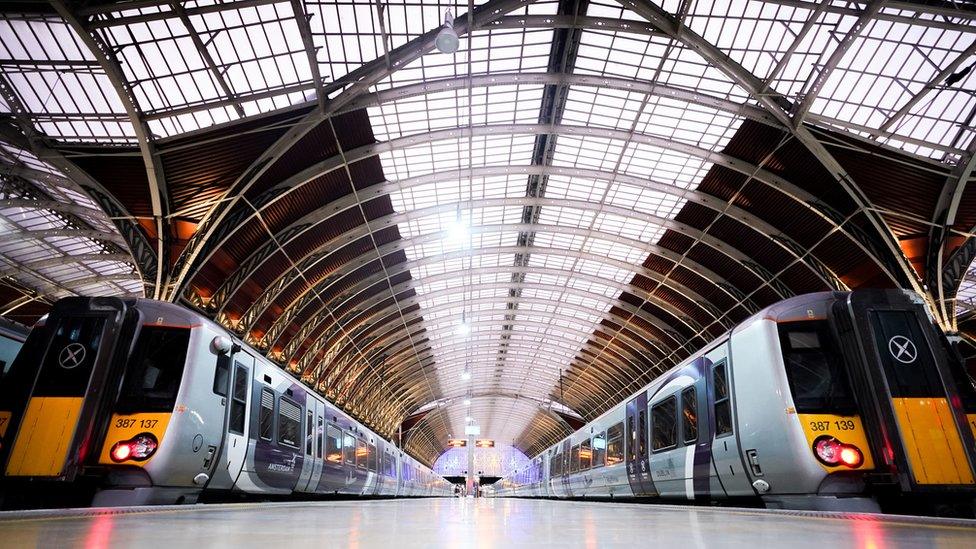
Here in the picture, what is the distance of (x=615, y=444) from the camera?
18.3 metres

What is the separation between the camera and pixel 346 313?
4031 centimetres

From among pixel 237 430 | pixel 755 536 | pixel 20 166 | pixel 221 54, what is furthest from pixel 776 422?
pixel 20 166

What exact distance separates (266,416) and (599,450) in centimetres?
1199

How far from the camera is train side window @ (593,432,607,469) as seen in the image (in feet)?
64.4

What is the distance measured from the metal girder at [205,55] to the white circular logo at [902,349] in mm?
19173

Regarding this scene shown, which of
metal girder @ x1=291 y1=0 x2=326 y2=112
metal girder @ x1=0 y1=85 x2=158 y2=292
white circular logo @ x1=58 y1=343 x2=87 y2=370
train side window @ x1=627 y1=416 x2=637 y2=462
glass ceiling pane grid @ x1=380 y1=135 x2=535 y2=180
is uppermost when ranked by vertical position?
glass ceiling pane grid @ x1=380 y1=135 x2=535 y2=180

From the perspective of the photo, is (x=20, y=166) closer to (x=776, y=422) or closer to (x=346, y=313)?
(x=346, y=313)

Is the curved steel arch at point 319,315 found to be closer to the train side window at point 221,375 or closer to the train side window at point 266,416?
the train side window at point 266,416

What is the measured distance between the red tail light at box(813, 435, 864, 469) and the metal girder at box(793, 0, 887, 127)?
1523 centimetres

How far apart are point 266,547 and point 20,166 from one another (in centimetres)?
2786

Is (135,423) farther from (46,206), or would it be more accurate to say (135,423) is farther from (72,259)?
(72,259)

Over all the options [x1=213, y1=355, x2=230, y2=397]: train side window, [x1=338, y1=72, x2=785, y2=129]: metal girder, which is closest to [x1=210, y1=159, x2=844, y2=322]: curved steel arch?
[x1=338, y1=72, x2=785, y2=129]: metal girder

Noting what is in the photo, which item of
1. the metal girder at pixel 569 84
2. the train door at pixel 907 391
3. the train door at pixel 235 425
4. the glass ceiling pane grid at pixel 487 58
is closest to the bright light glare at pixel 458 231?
the metal girder at pixel 569 84

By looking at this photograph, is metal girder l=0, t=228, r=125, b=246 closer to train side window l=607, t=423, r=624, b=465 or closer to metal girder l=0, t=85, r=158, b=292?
metal girder l=0, t=85, r=158, b=292
